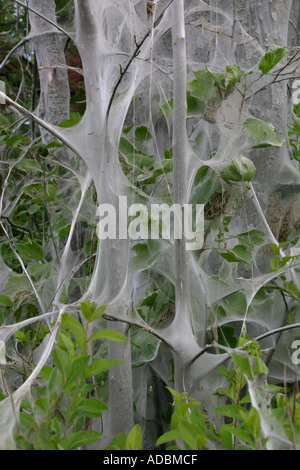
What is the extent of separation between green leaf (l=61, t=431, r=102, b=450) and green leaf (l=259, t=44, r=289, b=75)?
3.86 feet

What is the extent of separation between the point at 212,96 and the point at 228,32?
564mm

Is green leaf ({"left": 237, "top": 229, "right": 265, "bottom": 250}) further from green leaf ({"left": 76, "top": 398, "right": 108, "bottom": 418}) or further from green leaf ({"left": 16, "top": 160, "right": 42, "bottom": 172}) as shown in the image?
green leaf ({"left": 16, "top": 160, "right": 42, "bottom": 172})

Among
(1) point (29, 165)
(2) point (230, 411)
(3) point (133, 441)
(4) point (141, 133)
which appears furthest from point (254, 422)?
(1) point (29, 165)

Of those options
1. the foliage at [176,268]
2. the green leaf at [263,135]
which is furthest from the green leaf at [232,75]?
the green leaf at [263,135]

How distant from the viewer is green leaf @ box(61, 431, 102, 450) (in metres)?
0.85

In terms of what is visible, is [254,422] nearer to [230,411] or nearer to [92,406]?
[230,411]

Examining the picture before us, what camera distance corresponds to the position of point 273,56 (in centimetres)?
145

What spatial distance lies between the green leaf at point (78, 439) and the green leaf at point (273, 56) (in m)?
1.18

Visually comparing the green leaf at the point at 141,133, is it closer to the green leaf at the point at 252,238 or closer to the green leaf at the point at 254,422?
the green leaf at the point at 252,238

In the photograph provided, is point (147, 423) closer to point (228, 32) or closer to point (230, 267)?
point (230, 267)

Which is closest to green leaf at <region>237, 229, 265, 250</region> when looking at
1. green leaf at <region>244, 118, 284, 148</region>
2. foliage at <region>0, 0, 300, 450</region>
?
foliage at <region>0, 0, 300, 450</region>

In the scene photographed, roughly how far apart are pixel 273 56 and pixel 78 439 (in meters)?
1.20

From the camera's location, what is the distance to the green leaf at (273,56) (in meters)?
1.44
